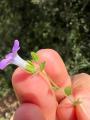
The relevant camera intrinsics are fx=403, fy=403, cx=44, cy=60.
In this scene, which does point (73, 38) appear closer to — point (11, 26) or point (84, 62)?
point (84, 62)

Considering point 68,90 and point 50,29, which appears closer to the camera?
point 68,90

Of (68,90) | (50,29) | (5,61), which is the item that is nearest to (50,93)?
(68,90)

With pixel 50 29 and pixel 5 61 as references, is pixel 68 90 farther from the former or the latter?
pixel 50 29

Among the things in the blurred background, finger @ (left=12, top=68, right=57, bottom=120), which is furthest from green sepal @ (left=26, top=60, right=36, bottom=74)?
the blurred background

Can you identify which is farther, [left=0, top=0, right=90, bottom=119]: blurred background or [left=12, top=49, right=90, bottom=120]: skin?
[left=0, top=0, right=90, bottom=119]: blurred background

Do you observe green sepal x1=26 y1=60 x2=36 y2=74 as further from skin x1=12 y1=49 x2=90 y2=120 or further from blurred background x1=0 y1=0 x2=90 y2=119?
blurred background x1=0 y1=0 x2=90 y2=119

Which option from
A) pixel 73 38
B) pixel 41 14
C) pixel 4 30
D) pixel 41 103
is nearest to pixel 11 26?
pixel 4 30
